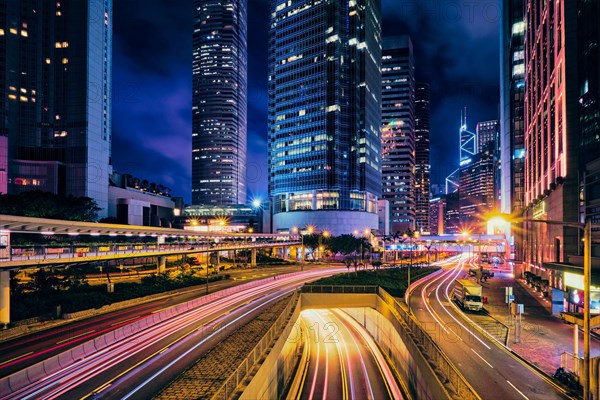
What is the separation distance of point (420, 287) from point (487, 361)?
33635mm

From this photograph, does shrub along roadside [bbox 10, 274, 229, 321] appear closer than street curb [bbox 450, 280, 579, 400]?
No

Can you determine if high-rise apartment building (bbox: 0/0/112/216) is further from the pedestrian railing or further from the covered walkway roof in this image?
the pedestrian railing

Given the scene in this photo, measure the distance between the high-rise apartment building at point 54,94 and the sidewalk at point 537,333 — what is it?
11408cm

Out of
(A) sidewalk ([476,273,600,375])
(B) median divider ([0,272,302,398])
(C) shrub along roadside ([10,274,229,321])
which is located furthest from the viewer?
(C) shrub along roadside ([10,274,229,321])

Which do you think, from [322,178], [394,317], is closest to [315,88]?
[322,178]

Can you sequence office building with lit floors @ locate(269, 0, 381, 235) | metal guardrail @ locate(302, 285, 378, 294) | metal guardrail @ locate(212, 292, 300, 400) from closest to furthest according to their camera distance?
1. metal guardrail @ locate(212, 292, 300, 400)
2. metal guardrail @ locate(302, 285, 378, 294)
3. office building with lit floors @ locate(269, 0, 381, 235)

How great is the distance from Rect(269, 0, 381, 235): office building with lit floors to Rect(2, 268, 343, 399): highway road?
102760 mm

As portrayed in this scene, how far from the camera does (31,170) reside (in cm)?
10844

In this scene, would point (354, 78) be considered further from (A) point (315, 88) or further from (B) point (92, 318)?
(B) point (92, 318)

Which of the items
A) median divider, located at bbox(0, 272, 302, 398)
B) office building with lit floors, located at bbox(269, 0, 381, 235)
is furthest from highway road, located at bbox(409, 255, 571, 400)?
office building with lit floors, located at bbox(269, 0, 381, 235)

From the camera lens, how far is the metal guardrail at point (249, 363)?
14742 mm

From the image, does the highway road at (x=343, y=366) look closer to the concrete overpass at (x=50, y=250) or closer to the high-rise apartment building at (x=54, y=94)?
the concrete overpass at (x=50, y=250)

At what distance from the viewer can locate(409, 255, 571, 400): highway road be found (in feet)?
64.3

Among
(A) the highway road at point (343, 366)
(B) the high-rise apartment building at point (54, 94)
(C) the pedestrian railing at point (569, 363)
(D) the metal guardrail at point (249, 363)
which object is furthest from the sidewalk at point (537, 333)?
(B) the high-rise apartment building at point (54, 94)
